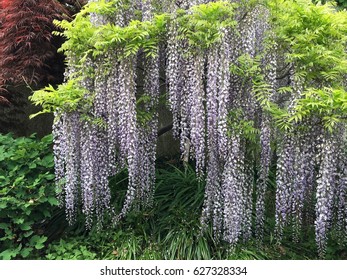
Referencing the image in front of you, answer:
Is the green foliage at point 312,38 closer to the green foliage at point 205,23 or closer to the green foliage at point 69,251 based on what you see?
the green foliage at point 205,23

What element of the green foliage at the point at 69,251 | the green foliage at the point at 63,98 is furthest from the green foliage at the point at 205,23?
the green foliage at the point at 69,251

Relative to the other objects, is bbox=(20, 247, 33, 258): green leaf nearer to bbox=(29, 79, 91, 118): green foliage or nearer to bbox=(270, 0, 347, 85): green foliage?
bbox=(29, 79, 91, 118): green foliage

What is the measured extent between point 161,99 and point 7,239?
2.23 m

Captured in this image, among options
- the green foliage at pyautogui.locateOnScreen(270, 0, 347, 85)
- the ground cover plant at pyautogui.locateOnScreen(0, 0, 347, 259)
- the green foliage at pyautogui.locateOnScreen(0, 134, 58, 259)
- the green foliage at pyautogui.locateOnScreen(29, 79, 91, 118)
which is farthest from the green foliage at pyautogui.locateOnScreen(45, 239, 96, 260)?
the green foliage at pyautogui.locateOnScreen(270, 0, 347, 85)

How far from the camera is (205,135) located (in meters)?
4.52

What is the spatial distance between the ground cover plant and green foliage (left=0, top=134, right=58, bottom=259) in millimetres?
204

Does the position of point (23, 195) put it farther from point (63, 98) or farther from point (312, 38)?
point (312, 38)

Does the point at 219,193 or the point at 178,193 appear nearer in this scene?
the point at 219,193

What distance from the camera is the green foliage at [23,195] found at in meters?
4.55

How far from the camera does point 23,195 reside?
4.60m

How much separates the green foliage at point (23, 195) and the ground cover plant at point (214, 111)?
204 mm

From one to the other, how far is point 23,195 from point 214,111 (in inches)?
84.5
